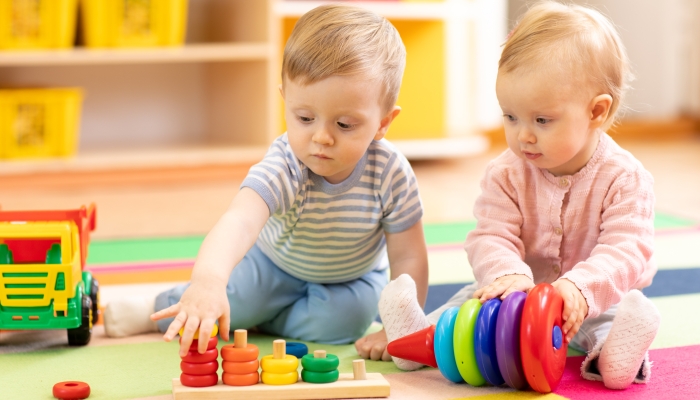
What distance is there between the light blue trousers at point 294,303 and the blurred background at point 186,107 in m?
0.66

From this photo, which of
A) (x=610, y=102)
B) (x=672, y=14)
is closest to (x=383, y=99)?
(x=610, y=102)

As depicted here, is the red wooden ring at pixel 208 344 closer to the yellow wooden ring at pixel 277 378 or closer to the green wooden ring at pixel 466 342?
the yellow wooden ring at pixel 277 378

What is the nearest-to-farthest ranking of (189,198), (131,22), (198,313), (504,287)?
1. (198,313)
2. (504,287)
3. (189,198)
4. (131,22)

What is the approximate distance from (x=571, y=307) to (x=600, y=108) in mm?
244

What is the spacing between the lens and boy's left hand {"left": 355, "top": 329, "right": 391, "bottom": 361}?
38.2 inches

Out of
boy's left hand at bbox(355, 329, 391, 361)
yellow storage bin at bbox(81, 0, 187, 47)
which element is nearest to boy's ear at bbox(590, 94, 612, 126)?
boy's left hand at bbox(355, 329, 391, 361)

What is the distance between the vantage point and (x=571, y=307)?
0.84 m

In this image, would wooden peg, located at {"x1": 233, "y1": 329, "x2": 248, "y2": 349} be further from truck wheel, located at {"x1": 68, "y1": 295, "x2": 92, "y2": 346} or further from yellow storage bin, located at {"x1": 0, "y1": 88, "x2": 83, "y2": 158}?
yellow storage bin, located at {"x1": 0, "y1": 88, "x2": 83, "y2": 158}

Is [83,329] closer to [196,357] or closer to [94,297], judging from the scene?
[94,297]

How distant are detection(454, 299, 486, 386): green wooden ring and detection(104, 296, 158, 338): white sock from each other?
44 centimetres

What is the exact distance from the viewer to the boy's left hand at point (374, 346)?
97 centimetres

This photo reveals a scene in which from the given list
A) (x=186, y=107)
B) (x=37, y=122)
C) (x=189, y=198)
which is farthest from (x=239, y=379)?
(x=186, y=107)

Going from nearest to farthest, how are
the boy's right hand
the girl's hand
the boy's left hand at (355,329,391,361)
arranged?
the boy's right hand → the girl's hand → the boy's left hand at (355,329,391,361)

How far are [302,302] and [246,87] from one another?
141 cm
